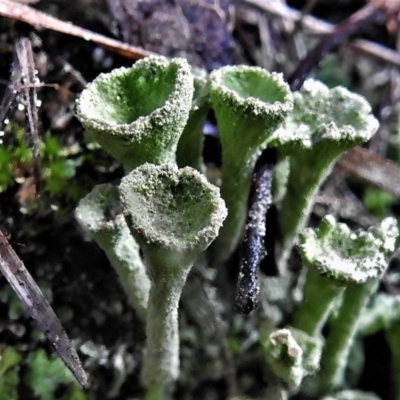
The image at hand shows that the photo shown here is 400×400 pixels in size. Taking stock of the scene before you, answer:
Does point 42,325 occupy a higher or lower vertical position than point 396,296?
lower

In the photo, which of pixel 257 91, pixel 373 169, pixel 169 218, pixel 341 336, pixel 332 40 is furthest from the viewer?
pixel 332 40

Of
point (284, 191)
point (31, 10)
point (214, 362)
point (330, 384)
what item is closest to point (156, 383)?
point (214, 362)

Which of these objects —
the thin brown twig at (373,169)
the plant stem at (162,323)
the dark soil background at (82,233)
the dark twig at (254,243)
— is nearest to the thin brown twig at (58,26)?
the dark soil background at (82,233)

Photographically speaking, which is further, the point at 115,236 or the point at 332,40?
the point at 332,40

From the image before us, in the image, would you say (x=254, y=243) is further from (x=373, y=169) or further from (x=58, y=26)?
(x=58, y=26)

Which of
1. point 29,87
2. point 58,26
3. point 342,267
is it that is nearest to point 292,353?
point 342,267

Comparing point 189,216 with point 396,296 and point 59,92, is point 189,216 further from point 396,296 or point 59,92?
point 396,296
